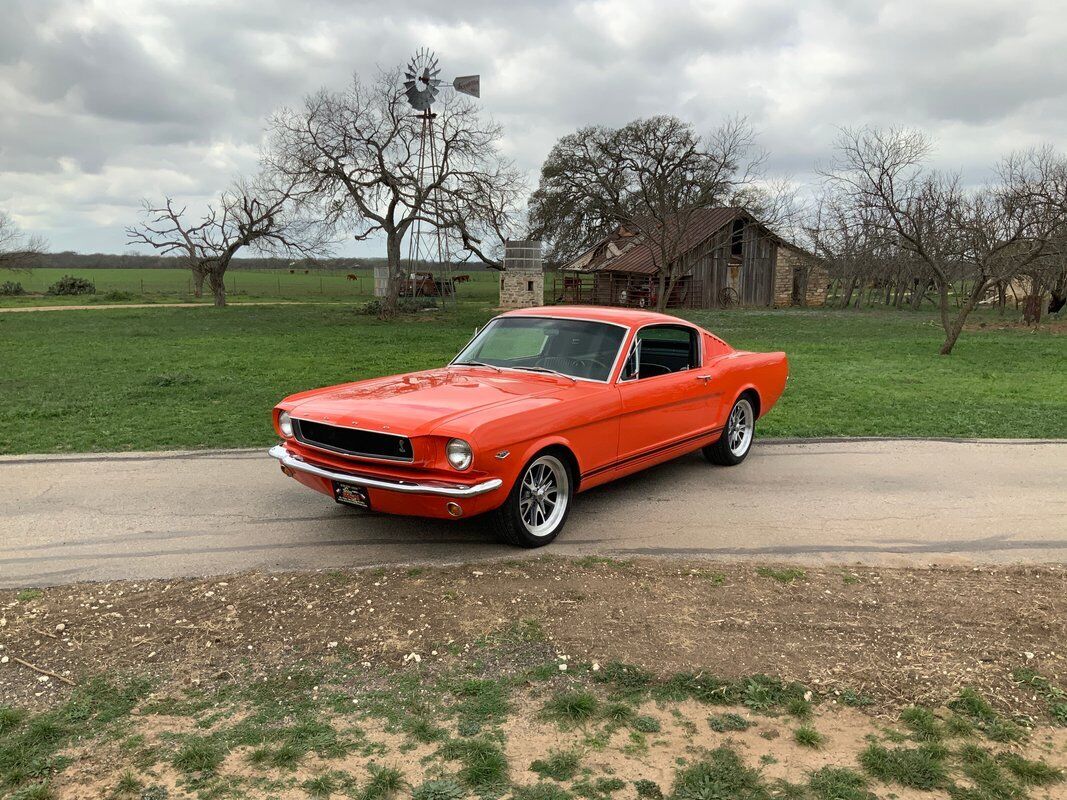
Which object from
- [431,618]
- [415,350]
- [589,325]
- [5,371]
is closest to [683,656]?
[431,618]

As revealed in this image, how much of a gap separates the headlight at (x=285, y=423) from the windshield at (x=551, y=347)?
1507 mm

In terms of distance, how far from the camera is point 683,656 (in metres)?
3.56

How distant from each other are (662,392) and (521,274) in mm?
34383

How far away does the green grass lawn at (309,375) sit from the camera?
882 cm

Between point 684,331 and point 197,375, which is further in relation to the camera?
point 197,375

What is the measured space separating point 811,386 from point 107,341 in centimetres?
1570

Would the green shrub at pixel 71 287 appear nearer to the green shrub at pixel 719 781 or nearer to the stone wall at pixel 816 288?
the stone wall at pixel 816 288

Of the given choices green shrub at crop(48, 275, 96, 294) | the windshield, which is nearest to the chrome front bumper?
the windshield

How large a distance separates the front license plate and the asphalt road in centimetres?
32

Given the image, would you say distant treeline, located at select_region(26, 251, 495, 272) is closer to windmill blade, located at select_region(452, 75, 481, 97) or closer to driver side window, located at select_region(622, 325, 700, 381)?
windmill blade, located at select_region(452, 75, 481, 97)

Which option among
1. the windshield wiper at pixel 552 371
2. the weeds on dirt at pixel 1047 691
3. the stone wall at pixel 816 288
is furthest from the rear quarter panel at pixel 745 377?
the stone wall at pixel 816 288

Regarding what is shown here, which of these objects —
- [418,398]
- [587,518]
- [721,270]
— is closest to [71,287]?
[721,270]

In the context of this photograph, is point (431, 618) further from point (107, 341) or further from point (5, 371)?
point (107, 341)

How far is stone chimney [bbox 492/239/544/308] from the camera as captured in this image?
3962 cm
